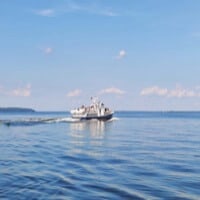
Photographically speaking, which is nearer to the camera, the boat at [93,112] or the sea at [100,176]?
the sea at [100,176]

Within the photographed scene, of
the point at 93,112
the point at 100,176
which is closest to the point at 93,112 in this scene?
the point at 93,112

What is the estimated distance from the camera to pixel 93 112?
441 ft

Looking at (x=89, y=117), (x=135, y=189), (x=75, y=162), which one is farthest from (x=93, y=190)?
(x=89, y=117)

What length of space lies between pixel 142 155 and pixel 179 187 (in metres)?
15.8

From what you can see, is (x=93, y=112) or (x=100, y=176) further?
(x=93, y=112)

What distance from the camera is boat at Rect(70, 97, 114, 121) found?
5231 inches

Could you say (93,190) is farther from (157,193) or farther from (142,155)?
(142,155)

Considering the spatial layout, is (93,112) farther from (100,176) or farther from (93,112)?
(100,176)

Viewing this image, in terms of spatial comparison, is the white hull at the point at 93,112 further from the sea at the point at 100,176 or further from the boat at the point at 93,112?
the sea at the point at 100,176

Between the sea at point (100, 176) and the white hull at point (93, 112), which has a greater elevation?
the white hull at point (93, 112)

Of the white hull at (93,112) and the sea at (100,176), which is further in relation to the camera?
the white hull at (93,112)

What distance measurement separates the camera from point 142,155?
40.7 m

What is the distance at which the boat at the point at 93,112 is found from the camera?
133 meters

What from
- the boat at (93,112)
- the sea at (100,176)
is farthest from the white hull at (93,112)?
the sea at (100,176)
